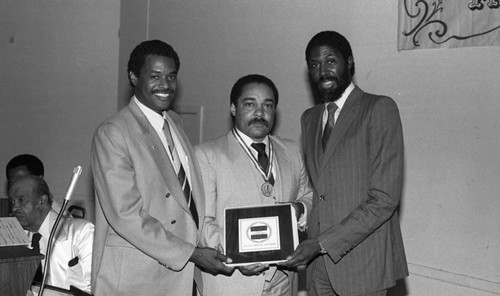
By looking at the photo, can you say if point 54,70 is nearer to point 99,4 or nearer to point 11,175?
point 99,4

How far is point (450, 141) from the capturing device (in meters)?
4.50

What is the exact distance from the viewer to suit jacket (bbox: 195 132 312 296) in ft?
11.1

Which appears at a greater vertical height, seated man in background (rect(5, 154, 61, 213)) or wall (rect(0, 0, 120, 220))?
wall (rect(0, 0, 120, 220))

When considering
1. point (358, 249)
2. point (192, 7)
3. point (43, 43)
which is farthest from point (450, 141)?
point (43, 43)

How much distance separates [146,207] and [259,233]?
0.54 m

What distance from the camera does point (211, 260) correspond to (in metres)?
3.27

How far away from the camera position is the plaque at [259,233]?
10.7 feet

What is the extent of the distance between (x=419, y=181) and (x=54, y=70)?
438 centimetres


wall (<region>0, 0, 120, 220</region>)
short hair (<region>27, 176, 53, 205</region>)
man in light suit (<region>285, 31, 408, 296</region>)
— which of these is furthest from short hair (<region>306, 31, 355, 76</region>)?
wall (<region>0, 0, 120, 220</region>)

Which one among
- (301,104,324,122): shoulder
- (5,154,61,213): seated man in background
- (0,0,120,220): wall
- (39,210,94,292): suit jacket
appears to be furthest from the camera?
(0,0,120,220): wall

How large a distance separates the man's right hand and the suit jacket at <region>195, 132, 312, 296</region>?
3.4 inches

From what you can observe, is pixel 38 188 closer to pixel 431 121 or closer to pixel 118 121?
pixel 118 121

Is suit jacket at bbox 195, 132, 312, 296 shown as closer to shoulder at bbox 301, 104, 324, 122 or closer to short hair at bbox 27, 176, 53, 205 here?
shoulder at bbox 301, 104, 324, 122

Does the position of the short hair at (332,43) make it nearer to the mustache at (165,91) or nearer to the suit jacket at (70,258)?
the mustache at (165,91)
